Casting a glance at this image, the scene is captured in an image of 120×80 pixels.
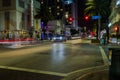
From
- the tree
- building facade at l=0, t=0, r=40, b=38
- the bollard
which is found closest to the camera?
the bollard

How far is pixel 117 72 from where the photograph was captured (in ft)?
27.3

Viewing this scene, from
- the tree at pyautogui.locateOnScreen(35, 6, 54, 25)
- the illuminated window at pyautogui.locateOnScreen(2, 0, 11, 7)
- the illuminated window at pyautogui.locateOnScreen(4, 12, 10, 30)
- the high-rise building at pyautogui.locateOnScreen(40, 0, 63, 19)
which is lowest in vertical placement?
the illuminated window at pyautogui.locateOnScreen(4, 12, 10, 30)

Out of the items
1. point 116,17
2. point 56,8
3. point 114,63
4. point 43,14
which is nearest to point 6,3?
point 43,14

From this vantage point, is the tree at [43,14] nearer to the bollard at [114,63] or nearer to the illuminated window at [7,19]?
the illuminated window at [7,19]

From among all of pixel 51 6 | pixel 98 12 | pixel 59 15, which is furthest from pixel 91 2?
pixel 59 15

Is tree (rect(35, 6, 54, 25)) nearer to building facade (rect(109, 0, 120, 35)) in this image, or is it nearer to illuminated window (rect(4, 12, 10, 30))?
illuminated window (rect(4, 12, 10, 30))

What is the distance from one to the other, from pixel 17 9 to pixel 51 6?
51564mm

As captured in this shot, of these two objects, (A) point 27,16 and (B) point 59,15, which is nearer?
(A) point 27,16

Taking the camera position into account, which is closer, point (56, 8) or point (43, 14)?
point (43, 14)

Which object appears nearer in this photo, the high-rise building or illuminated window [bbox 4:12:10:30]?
illuminated window [bbox 4:12:10:30]

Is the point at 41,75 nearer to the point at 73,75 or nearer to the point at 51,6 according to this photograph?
the point at 73,75

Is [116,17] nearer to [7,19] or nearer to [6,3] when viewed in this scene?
[7,19]

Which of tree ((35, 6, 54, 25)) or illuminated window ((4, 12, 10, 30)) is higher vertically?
tree ((35, 6, 54, 25))

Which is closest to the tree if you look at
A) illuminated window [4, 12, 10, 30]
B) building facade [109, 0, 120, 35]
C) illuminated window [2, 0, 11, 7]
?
illuminated window [4, 12, 10, 30]
